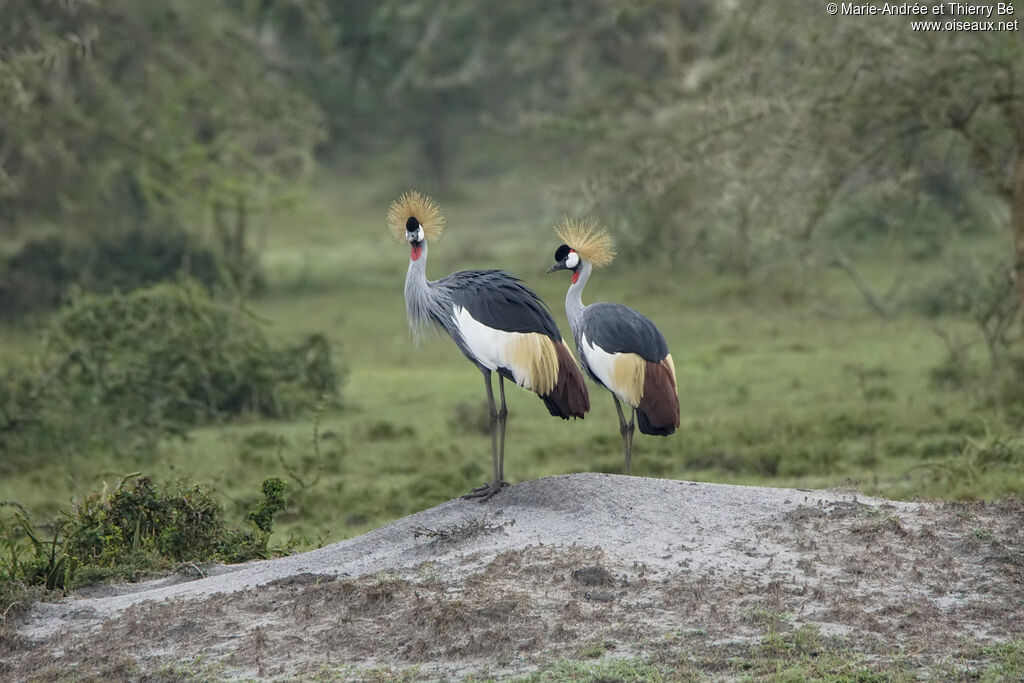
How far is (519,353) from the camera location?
6934 mm

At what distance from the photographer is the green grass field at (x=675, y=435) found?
35.5 ft

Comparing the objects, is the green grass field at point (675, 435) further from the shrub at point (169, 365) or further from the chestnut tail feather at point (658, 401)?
the chestnut tail feather at point (658, 401)

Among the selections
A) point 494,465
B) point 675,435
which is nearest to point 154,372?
point 675,435

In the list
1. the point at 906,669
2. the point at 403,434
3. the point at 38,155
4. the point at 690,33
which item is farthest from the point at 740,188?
the point at 690,33

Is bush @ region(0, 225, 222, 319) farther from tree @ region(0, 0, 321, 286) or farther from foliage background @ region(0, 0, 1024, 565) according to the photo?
tree @ region(0, 0, 321, 286)

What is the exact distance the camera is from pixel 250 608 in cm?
655

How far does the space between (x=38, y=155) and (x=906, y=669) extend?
13868 millimetres

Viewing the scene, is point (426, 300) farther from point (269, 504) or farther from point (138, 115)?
point (138, 115)

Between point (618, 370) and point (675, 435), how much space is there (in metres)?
5.29

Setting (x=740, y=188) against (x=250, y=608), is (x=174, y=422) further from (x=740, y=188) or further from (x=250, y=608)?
(x=250, y=608)

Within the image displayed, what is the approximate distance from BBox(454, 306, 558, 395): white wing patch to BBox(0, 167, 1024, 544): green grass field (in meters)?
2.29

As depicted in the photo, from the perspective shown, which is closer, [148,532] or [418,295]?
[418,295]

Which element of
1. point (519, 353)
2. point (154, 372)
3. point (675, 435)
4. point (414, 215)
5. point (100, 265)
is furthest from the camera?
point (100, 265)

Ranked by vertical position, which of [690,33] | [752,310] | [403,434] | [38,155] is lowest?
[403,434]
